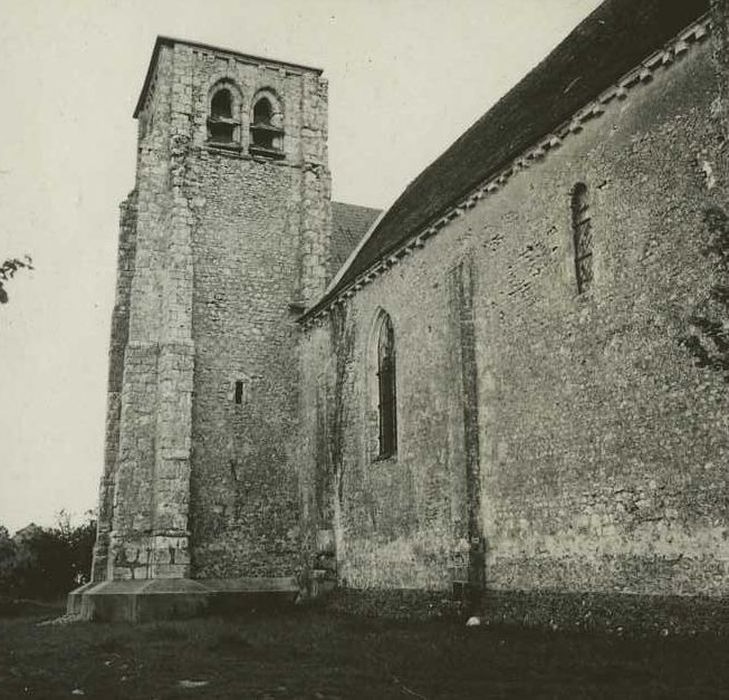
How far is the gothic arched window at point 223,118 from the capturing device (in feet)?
78.5

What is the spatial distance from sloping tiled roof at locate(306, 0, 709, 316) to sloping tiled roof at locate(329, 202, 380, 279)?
2.37m

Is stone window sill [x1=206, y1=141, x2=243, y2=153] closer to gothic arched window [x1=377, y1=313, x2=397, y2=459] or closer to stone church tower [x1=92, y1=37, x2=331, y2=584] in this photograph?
stone church tower [x1=92, y1=37, x2=331, y2=584]

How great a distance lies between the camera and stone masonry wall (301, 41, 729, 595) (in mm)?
10250

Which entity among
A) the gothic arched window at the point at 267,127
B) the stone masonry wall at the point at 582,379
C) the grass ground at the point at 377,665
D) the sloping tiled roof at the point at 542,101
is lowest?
the grass ground at the point at 377,665

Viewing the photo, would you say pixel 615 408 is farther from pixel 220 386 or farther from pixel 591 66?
pixel 220 386

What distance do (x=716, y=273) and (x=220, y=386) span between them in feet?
46.7

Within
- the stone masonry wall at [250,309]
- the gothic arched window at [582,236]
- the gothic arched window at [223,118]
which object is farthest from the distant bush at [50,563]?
the gothic arched window at [582,236]

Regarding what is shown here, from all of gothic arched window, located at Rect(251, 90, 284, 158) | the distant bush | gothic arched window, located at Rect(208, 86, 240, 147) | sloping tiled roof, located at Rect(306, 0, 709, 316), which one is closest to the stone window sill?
gothic arched window, located at Rect(208, 86, 240, 147)

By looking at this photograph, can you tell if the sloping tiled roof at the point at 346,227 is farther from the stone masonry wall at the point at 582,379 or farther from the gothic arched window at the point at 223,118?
the stone masonry wall at the point at 582,379

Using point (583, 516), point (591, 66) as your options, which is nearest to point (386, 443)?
point (583, 516)

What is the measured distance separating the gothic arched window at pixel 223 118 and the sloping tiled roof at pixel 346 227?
4087 mm

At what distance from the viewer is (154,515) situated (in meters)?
20.5

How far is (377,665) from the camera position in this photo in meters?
9.06

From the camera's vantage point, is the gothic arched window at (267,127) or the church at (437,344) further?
the gothic arched window at (267,127)
